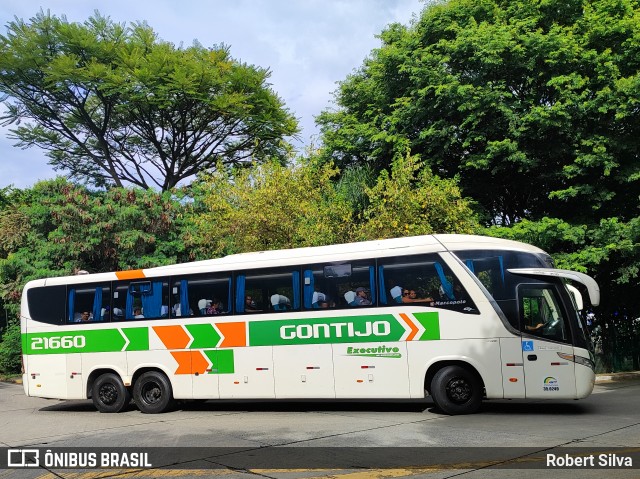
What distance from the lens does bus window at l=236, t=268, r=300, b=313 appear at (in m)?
12.7

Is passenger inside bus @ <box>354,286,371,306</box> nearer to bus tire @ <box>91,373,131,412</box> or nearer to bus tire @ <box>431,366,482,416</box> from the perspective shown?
bus tire @ <box>431,366,482,416</box>

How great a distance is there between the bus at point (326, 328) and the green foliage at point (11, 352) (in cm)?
1217

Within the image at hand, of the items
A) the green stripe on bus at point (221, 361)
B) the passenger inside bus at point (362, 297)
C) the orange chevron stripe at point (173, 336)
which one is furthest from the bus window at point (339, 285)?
the orange chevron stripe at point (173, 336)

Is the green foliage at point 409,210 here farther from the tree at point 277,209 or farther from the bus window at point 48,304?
the bus window at point 48,304

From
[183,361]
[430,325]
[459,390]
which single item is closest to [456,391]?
[459,390]

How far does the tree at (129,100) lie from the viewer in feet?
89.7

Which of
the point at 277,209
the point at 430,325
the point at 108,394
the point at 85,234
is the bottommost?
the point at 108,394

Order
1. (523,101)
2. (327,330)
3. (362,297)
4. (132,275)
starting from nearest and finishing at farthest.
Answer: (362,297), (327,330), (132,275), (523,101)

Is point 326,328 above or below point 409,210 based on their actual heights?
below

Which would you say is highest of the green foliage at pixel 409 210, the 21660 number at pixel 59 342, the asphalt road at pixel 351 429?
the green foliage at pixel 409 210

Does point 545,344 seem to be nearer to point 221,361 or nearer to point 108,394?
point 221,361

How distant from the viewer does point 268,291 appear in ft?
42.4

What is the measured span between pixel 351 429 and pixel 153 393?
221 inches

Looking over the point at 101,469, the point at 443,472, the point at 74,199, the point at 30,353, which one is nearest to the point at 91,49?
the point at 74,199
